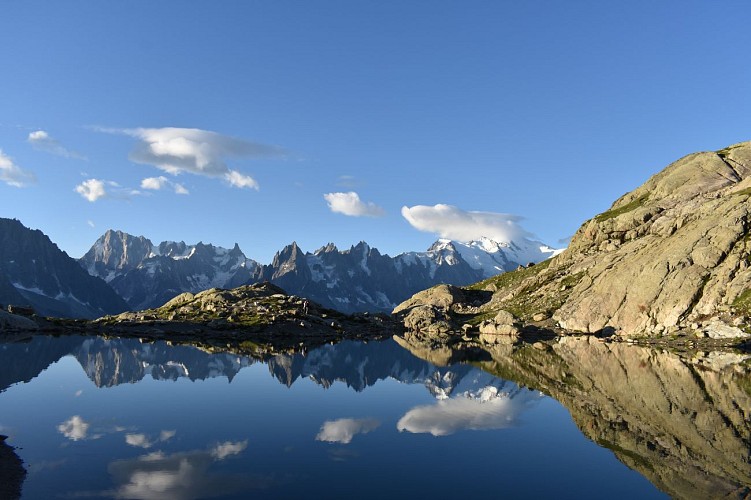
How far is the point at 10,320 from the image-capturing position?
140875mm

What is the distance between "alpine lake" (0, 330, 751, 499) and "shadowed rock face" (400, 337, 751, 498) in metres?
0.22

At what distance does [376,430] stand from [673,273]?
394 feet

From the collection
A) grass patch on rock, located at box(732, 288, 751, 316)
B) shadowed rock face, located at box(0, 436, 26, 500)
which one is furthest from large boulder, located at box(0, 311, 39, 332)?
grass patch on rock, located at box(732, 288, 751, 316)

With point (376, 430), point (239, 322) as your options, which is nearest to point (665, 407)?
point (376, 430)

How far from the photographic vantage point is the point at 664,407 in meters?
50.3

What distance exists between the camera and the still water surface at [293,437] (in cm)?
2997

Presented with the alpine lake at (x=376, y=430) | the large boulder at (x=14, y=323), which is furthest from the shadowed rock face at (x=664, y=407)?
the large boulder at (x=14, y=323)

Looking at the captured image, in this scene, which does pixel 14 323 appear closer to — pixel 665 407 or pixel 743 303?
pixel 665 407

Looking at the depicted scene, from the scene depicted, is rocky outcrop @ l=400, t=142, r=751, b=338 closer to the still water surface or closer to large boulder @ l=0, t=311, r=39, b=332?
the still water surface

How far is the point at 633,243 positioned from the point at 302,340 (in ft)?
394

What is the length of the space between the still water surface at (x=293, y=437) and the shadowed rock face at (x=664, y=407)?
2.25 m

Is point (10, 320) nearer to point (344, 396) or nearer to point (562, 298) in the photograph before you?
point (344, 396)

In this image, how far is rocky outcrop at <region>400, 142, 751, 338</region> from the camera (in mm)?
121050

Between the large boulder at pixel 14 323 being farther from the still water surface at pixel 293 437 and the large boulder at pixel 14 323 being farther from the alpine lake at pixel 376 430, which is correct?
the still water surface at pixel 293 437
